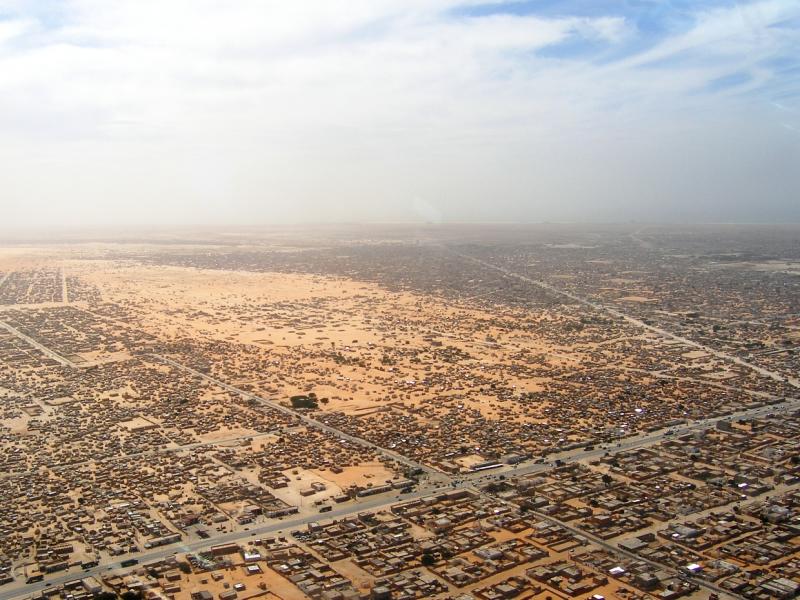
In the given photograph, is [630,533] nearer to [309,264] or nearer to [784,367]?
[784,367]

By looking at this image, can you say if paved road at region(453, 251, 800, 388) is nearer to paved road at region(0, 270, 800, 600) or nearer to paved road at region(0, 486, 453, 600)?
paved road at region(0, 270, 800, 600)

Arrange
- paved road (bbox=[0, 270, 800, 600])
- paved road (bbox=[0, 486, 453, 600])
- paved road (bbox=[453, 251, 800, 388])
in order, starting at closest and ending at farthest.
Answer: paved road (bbox=[0, 486, 453, 600])
paved road (bbox=[0, 270, 800, 600])
paved road (bbox=[453, 251, 800, 388])

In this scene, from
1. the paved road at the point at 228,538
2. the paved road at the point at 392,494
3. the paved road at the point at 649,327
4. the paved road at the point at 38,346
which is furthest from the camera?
the paved road at the point at 38,346

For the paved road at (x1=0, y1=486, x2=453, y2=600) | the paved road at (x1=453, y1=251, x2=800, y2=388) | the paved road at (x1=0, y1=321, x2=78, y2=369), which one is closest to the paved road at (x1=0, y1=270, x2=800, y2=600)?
the paved road at (x1=0, y1=486, x2=453, y2=600)

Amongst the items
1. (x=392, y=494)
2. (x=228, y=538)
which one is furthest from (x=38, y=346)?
(x=392, y=494)

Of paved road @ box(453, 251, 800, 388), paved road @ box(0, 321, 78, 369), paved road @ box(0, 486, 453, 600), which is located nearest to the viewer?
paved road @ box(0, 486, 453, 600)

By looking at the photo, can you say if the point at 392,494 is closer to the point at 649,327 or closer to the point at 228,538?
the point at 228,538

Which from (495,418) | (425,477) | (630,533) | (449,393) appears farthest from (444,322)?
(630,533)

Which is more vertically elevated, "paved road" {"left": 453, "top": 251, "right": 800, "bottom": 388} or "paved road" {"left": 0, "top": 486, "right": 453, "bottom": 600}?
"paved road" {"left": 453, "top": 251, "right": 800, "bottom": 388}

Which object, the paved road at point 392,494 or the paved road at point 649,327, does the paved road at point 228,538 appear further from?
the paved road at point 649,327

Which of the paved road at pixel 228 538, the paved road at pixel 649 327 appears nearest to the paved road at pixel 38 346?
the paved road at pixel 228 538

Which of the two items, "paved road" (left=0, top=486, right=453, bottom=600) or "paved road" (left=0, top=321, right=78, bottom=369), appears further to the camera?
"paved road" (left=0, top=321, right=78, bottom=369)

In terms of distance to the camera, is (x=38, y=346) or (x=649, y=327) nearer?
(x=38, y=346)
